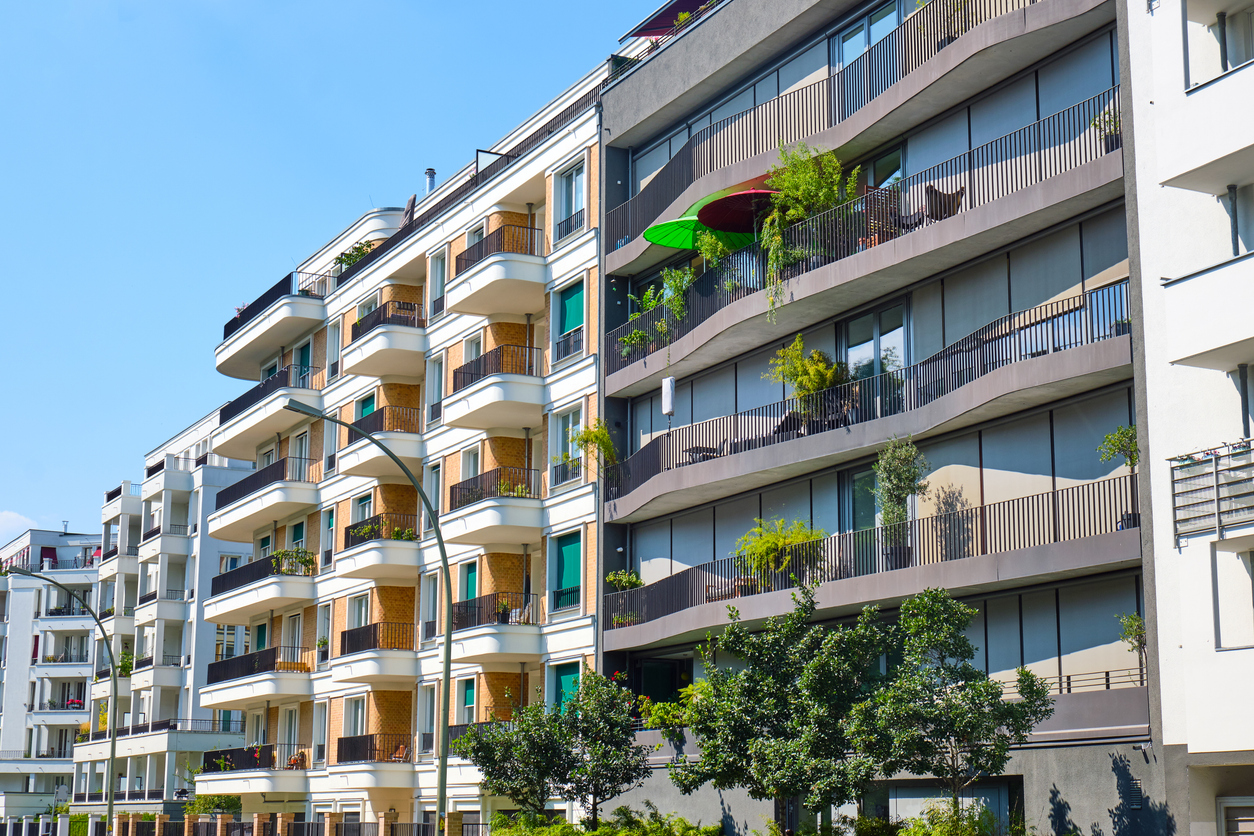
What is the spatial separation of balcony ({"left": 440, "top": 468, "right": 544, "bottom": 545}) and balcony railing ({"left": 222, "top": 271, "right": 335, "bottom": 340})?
15156 millimetres

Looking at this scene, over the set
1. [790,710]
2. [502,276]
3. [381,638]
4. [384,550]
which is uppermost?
[502,276]

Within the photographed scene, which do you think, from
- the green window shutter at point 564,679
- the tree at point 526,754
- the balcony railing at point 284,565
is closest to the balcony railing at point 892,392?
the green window shutter at point 564,679

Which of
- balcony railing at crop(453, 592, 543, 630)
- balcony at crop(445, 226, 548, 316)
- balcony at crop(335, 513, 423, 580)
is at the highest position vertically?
balcony at crop(445, 226, 548, 316)

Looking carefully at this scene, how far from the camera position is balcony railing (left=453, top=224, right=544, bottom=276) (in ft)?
133

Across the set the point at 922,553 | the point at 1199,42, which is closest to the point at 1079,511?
the point at 922,553

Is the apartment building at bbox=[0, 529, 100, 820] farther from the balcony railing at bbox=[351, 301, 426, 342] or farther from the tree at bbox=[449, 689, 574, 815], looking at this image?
the tree at bbox=[449, 689, 574, 815]

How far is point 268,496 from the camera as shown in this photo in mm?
51719

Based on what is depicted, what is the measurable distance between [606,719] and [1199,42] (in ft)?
56.8

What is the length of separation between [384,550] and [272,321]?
12.7 m

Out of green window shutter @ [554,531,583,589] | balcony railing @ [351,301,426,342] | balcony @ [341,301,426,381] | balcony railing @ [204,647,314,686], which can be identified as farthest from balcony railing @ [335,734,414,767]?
balcony railing @ [351,301,426,342]

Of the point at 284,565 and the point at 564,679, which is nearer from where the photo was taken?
the point at 564,679

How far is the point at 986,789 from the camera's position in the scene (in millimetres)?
24859

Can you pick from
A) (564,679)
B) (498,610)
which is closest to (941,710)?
(564,679)

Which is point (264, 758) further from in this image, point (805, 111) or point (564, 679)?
point (805, 111)
